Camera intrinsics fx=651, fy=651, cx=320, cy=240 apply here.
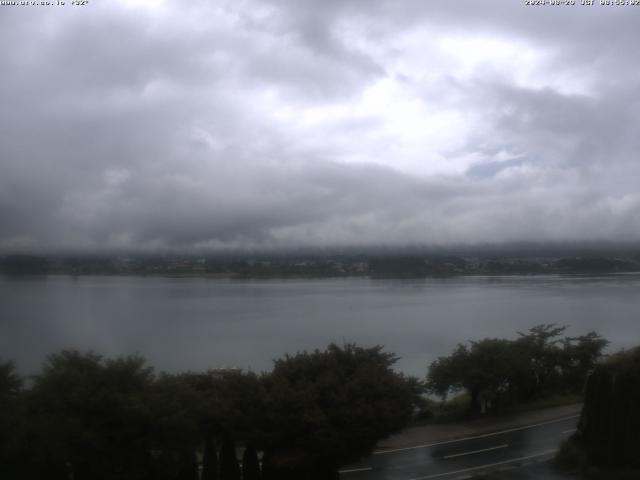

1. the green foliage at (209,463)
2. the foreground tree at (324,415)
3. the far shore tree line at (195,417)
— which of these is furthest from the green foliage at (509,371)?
the green foliage at (209,463)

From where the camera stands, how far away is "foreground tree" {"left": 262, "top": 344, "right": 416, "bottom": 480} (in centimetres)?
1180

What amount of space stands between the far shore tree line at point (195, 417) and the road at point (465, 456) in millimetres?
1561

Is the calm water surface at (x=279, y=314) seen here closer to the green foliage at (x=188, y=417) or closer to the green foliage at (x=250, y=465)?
the green foliage at (x=188, y=417)

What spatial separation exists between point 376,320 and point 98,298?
58.6ft

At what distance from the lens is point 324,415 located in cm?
1190

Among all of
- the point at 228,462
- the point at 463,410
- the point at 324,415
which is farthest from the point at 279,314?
the point at 228,462

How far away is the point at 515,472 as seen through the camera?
1380cm

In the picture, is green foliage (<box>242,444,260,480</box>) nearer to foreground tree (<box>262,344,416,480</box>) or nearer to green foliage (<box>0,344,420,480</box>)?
green foliage (<box>0,344,420,480</box>)

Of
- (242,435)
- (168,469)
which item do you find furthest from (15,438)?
(242,435)

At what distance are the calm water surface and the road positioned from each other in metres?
7.81

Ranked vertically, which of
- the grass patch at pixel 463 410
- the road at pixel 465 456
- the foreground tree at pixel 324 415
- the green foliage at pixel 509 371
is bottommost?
the grass patch at pixel 463 410

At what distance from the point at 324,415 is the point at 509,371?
439 inches

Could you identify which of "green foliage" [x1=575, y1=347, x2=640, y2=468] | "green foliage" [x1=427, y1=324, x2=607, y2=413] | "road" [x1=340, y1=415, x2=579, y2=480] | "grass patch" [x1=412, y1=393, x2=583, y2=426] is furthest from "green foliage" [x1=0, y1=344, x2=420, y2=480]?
"green foliage" [x1=427, y1=324, x2=607, y2=413]

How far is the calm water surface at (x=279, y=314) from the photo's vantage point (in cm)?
2166
